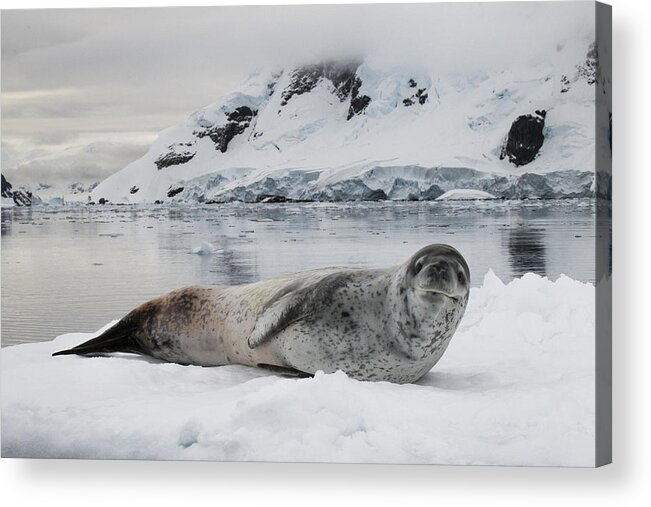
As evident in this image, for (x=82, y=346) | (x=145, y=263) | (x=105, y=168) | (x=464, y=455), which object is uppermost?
(x=105, y=168)

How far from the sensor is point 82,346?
7.04 m

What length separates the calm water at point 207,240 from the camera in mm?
6664

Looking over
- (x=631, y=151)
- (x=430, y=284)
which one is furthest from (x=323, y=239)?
(x=631, y=151)

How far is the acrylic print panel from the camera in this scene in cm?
636

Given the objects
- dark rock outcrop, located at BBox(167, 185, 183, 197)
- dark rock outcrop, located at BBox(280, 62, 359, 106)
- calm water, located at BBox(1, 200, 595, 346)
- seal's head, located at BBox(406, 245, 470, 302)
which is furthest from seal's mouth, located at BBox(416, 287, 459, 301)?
dark rock outcrop, located at BBox(167, 185, 183, 197)

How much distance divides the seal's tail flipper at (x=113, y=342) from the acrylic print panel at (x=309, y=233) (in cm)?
1

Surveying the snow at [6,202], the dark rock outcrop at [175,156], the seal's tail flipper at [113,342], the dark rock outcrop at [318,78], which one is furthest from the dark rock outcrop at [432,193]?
the snow at [6,202]

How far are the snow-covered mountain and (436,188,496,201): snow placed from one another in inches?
1.0

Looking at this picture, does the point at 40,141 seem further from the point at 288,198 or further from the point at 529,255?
the point at 529,255

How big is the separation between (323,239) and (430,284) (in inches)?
33.1

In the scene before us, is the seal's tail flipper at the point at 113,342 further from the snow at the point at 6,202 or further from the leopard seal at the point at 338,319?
the snow at the point at 6,202

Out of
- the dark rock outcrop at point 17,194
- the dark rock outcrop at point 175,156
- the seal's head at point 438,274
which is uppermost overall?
the dark rock outcrop at point 175,156

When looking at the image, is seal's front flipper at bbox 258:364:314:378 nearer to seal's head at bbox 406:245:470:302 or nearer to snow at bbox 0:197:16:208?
seal's head at bbox 406:245:470:302

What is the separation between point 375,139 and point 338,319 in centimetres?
107
